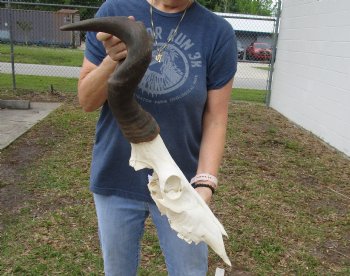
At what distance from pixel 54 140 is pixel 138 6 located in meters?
5.01

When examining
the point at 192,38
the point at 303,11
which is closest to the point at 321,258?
the point at 192,38

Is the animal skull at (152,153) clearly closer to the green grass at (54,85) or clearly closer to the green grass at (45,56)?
the green grass at (54,85)

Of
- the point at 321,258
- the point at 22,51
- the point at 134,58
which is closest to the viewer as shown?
the point at 134,58

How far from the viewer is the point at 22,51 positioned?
18.1 m

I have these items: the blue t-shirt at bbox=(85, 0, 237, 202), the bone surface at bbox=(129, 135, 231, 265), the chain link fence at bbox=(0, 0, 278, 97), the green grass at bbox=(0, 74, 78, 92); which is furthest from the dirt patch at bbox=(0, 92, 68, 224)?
the chain link fence at bbox=(0, 0, 278, 97)

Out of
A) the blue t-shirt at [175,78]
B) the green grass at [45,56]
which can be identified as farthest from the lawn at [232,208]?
the green grass at [45,56]

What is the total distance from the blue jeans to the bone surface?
435 millimetres

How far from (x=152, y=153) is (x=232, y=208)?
3.14m

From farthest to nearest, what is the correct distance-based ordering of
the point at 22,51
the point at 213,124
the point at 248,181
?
1. the point at 22,51
2. the point at 248,181
3. the point at 213,124

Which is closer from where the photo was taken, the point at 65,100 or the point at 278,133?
the point at 278,133

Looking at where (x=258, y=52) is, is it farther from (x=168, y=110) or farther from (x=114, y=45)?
(x=114, y=45)

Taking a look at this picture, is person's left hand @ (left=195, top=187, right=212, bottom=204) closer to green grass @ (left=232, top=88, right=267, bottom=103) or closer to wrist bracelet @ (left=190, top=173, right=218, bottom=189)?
wrist bracelet @ (left=190, top=173, right=218, bottom=189)

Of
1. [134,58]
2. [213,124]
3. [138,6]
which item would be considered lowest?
[213,124]

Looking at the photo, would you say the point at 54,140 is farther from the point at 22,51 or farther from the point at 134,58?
the point at 22,51
